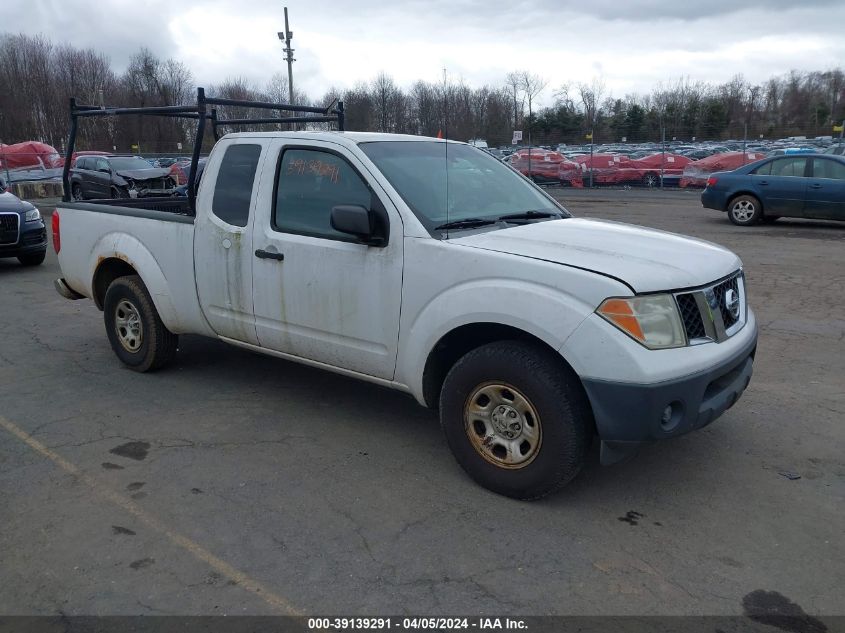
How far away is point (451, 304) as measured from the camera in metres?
3.84

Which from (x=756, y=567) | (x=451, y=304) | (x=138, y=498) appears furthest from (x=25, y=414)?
(x=756, y=567)

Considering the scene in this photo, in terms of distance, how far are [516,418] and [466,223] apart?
119cm

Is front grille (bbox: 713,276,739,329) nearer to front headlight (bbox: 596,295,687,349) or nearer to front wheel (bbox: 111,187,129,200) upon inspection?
front headlight (bbox: 596,295,687,349)

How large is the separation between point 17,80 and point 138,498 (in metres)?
63.0

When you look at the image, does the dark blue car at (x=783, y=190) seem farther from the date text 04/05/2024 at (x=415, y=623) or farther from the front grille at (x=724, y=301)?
the date text 04/05/2024 at (x=415, y=623)

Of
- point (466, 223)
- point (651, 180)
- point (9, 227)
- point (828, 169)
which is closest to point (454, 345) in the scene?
point (466, 223)

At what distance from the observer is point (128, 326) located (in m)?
5.95

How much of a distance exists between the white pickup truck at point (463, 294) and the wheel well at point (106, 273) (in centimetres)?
43

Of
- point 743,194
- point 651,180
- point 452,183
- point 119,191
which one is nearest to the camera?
point 452,183

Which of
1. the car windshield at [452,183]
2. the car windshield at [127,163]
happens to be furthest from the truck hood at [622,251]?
the car windshield at [127,163]

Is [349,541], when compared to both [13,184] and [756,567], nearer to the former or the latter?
[756,567]

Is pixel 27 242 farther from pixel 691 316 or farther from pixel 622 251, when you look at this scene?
pixel 691 316

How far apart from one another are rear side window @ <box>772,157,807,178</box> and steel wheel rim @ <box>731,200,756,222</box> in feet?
2.49

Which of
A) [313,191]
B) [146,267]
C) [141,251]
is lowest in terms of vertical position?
[146,267]
